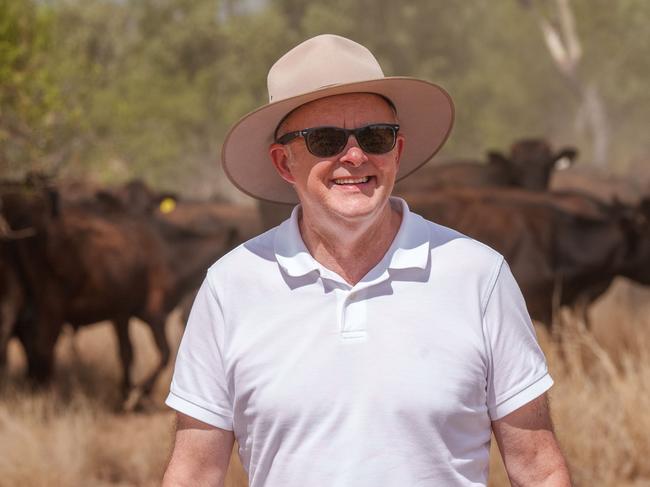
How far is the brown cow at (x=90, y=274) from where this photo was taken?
11.1 metres

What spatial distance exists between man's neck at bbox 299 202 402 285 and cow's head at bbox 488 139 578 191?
1247cm

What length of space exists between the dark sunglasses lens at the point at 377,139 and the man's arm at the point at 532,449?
66 cm

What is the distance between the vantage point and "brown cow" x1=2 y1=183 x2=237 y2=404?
36.3 feet

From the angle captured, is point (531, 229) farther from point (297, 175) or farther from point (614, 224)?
point (297, 175)

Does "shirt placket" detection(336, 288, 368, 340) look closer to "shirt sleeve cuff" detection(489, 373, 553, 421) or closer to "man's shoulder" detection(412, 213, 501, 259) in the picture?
"man's shoulder" detection(412, 213, 501, 259)

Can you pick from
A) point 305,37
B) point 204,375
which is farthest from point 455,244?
point 305,37

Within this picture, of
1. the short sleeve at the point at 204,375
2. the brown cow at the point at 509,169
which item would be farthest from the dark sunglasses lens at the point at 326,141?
the brown cow at the point at 509,169

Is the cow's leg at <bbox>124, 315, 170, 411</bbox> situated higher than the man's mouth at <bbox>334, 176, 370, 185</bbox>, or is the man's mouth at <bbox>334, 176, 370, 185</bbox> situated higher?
the man's mouth at <bbox>334, 176, 370, 185</bbox>

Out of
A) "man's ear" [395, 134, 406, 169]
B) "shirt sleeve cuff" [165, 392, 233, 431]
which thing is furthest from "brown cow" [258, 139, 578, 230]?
"shirt sleeve cuff" [165, 392, 233, 431]

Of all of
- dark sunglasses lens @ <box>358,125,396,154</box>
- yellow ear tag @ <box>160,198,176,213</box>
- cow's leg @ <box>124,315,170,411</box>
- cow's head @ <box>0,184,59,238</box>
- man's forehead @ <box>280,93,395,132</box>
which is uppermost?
Answer: man's forehead @ <box>280,93,395,132</box>

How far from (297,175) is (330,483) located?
2.42 feet

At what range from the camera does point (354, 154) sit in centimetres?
288

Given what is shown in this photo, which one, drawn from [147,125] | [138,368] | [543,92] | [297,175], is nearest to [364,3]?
[543,92]

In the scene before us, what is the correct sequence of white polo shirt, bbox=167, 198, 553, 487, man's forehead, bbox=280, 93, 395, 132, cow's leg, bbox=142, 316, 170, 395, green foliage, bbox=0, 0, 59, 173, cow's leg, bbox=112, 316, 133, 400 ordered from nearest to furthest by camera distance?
white polo shirt, bbox=167, 198, 553, 487 → man's forehead, bbox=280, 93, 395, 132 → green foliage, bbox=0, 0, 59, 173 → cow's leg, bbox=142, 316, 170, 395 → cow's leg, bbox=112, 316, 133, 400
